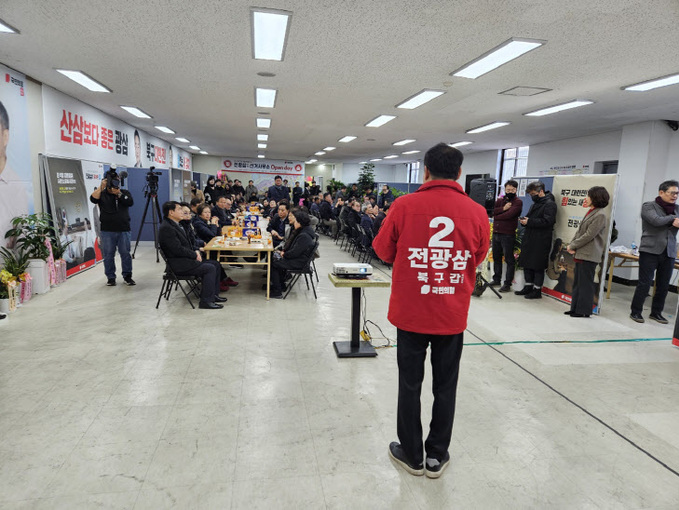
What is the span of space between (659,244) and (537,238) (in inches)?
53.6

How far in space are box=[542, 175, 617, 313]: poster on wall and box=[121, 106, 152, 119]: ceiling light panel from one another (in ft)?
23.9

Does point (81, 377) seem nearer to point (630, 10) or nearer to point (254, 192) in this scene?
point (630, 10)

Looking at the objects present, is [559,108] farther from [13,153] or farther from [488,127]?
[13,153]

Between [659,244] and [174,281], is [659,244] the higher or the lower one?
the higher one

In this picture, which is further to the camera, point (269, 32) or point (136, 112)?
point (136, 112)

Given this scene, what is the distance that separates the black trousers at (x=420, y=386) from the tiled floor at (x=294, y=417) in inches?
7.4

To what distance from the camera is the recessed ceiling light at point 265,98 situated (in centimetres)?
612

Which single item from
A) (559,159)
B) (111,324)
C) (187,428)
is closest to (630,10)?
(187,428)

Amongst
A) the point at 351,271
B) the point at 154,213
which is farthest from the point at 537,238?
the point at 154,213

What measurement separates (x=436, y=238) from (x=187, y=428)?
6.15ft

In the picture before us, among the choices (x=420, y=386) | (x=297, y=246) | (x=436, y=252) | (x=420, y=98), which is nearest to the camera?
(x=436, y=252)

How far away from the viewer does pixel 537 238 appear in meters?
5.81

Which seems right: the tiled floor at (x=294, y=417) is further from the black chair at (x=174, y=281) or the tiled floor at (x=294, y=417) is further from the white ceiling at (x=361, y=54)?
the white ceiling at (x=361, y=54)

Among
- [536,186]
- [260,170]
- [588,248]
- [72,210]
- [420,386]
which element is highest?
[260,170]
